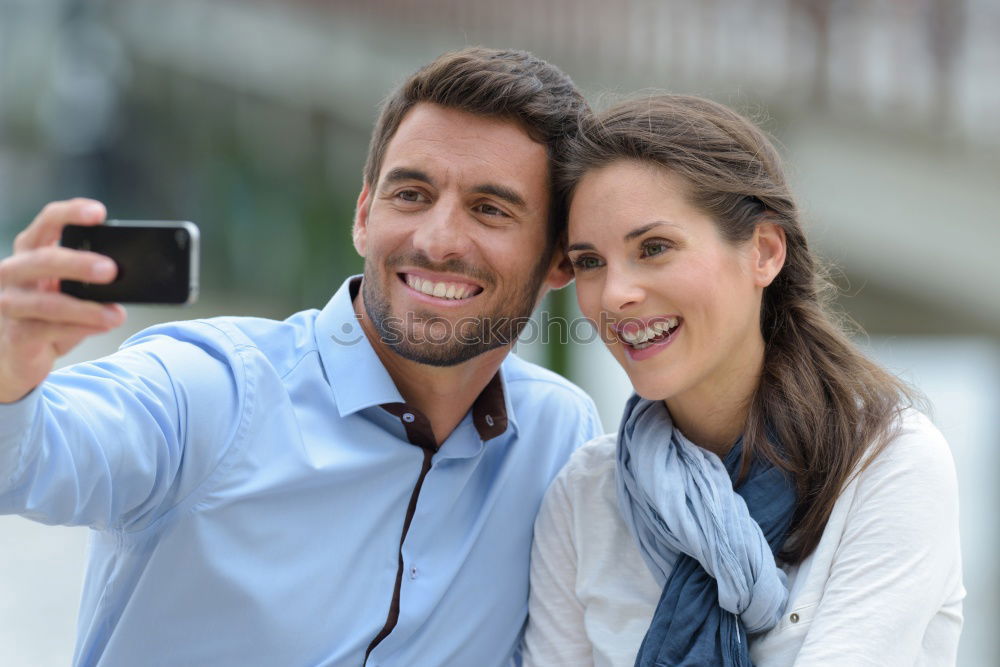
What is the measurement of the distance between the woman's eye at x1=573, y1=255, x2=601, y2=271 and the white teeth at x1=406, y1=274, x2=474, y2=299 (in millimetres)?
273

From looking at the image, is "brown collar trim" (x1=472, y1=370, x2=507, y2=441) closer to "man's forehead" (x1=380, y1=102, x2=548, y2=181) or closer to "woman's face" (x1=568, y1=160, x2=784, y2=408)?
"woman's face" (x1=568, y1=160, x2=784, y2=408)

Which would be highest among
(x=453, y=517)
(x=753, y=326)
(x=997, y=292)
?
(x=753, y=326)

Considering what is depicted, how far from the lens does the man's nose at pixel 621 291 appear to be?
226cm

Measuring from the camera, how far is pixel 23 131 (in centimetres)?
1736

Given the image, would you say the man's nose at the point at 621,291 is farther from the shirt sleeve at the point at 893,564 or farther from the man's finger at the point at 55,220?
the man's finger at the point at 55,220

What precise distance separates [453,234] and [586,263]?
31 cm

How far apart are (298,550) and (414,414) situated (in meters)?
0.39

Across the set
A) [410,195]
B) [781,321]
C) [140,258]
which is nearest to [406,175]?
[410,195]

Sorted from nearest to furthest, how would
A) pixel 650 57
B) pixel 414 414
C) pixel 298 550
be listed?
pixel 298 550
pixel 414 414
pixel 650 57

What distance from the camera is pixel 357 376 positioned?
2463 millimetres

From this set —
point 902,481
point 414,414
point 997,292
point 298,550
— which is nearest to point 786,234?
point 902,481

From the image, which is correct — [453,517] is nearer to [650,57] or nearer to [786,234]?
[786,234]

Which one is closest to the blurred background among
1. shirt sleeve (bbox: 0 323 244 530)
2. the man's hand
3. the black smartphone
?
shirt sleeve (bbox: 0 323 244 530)

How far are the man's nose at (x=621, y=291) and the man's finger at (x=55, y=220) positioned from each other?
1074mm
